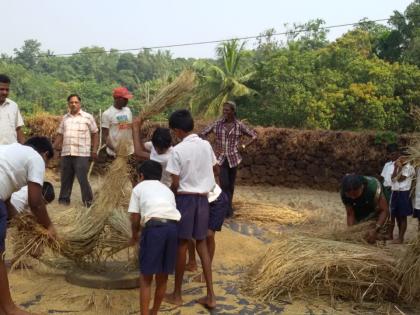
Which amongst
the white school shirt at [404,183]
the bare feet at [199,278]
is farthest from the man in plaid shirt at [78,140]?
the white school shirt at [404,183]

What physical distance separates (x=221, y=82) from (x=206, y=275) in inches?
740

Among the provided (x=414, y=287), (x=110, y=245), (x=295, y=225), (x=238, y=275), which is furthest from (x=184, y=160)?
(x=295, y=225)

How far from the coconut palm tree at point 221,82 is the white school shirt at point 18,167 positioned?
17207mm

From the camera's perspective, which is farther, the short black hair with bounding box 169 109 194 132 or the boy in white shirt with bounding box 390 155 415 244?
the boy in white shirt with bounding box 390 155 415 244

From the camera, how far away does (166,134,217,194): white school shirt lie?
3.80 m

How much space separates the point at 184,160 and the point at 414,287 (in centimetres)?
197

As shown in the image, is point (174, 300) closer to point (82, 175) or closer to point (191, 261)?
point (191, 261)

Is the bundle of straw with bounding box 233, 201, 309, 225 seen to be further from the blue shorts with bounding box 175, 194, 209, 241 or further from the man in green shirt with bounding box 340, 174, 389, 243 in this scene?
the blue shorts with bounding box 175, 194, 209, 241

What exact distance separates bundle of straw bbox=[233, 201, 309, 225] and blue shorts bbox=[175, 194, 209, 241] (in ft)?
12.2

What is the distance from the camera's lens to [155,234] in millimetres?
3404

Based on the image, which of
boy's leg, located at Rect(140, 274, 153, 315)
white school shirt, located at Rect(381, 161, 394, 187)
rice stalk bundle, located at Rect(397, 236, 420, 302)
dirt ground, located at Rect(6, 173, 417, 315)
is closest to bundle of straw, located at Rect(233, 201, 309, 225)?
white school shirt, located at Rect(381, 161, 394, 187)

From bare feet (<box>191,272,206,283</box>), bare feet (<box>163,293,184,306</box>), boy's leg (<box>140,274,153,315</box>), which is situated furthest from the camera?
bare feet (<box>191,272,206,283</box>)

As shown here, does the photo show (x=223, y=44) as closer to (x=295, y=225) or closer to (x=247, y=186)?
(x=247, y=186)

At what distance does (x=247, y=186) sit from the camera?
38.5 ft
